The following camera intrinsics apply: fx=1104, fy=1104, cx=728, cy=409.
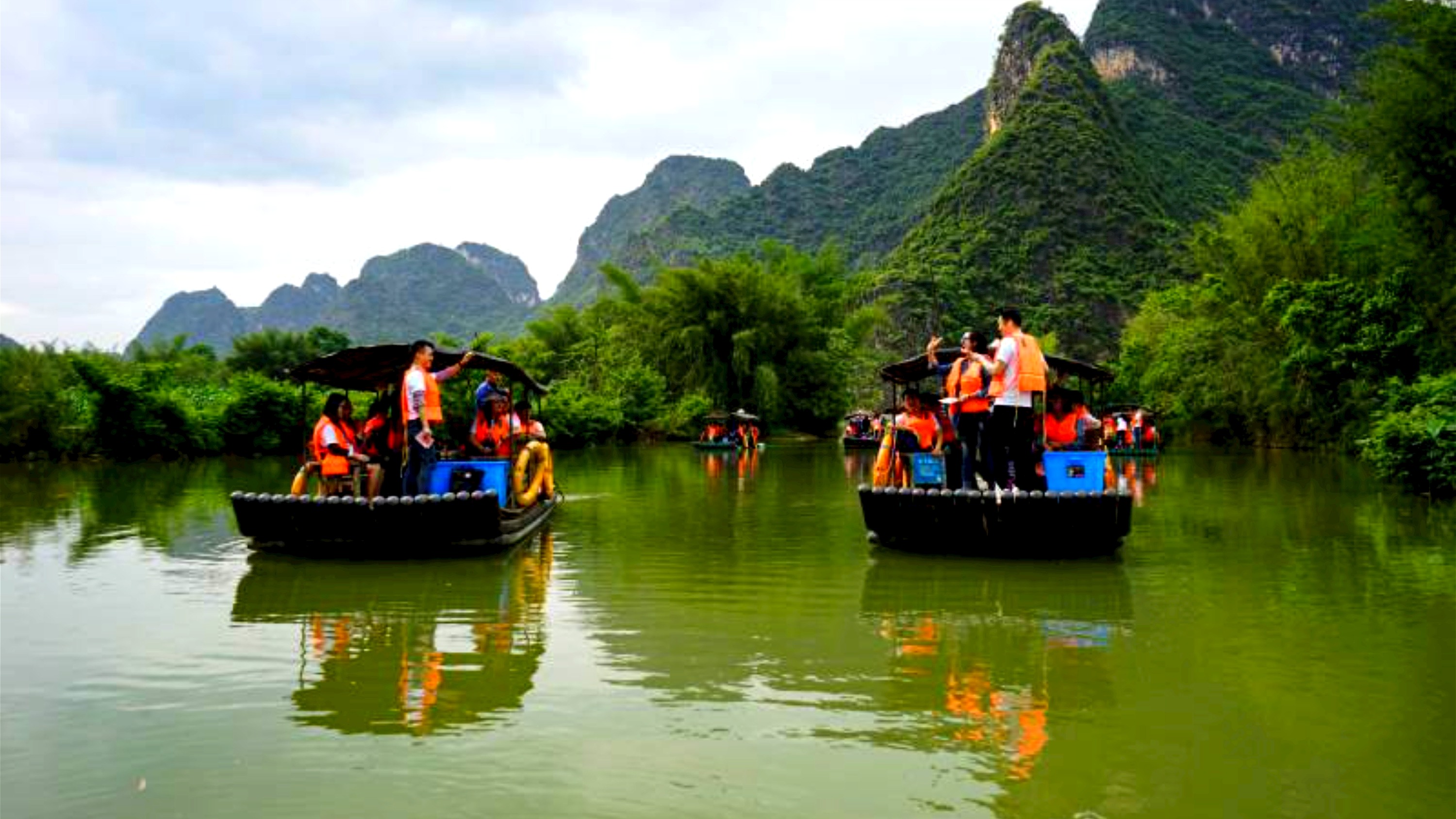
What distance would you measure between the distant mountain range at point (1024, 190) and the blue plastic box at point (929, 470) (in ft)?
90.1

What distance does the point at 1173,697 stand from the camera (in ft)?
17.1

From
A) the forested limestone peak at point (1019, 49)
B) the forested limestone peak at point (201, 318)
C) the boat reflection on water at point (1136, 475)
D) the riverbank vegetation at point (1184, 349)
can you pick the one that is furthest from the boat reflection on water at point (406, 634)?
the forested limestone peak at point (201, 318)

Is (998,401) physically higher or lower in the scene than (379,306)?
lower

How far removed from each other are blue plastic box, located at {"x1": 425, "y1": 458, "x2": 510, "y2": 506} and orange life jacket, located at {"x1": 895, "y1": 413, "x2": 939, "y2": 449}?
4139 millimetres

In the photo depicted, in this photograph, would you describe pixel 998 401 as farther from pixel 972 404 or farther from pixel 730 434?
pixel 730 434

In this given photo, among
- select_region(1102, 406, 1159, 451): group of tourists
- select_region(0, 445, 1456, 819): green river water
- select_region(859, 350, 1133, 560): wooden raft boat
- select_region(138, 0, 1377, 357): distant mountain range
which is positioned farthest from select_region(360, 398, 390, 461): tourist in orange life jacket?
select_region(138, 0, 1377, 357): distant mountain range

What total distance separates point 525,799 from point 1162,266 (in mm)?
74090

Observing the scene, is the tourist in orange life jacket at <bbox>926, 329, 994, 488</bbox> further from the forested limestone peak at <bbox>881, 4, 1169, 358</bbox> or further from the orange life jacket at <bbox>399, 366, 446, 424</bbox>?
the forested limestone peak at <bbox>881, 4, 1169, 358</bbox>

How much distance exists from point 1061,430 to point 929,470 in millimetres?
1618

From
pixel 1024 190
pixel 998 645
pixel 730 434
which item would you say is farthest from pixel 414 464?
pixel 1024 190

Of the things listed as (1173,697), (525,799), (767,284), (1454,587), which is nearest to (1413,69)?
(1454,587)

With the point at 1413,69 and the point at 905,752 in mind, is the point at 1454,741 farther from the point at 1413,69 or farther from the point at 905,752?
the point at 1413,69

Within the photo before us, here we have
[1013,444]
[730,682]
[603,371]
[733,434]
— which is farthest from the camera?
[603,371]

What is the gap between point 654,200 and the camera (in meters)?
155
